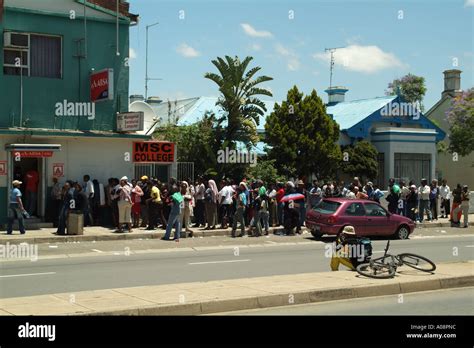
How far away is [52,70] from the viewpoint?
23.6 metres

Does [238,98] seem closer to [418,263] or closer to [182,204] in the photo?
[182,204]

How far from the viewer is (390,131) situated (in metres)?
38.6

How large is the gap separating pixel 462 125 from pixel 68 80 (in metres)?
28.5

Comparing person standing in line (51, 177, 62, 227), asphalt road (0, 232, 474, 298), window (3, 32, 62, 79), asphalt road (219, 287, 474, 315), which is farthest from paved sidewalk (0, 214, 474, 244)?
asphalt road (219, 287, 474, 315)

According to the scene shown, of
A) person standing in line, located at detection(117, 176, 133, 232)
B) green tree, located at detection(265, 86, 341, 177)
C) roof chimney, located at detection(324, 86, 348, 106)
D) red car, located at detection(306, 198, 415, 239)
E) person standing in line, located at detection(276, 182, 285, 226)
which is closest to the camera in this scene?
red car, located at detection(306, 198, 415, 239)

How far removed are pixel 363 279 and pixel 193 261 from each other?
5.57 metres

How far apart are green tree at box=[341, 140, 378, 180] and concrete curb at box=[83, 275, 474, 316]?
24147 millimetres

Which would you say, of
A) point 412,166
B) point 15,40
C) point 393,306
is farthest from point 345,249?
point 412,166

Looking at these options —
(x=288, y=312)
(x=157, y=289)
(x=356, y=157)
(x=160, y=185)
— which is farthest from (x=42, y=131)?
(x=356, y=157)

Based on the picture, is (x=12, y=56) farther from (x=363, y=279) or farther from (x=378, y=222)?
(x=363, y=279)

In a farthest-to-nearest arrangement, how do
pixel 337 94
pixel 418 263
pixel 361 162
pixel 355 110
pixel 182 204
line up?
pixel 337 94 < pixel 355 110 < pixel 361 162 < pixel 182 204 < pixel 418 263

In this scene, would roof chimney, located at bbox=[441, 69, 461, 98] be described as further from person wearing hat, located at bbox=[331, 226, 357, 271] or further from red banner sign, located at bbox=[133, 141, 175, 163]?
person wearing hat, located at bbox=[331, 226, 357, 271]

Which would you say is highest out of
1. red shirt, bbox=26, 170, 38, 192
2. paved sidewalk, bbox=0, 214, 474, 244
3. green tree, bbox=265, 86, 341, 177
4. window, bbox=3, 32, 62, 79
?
window, bbox=3, 32, 62, 79

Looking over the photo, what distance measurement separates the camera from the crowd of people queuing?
21.7 metres
